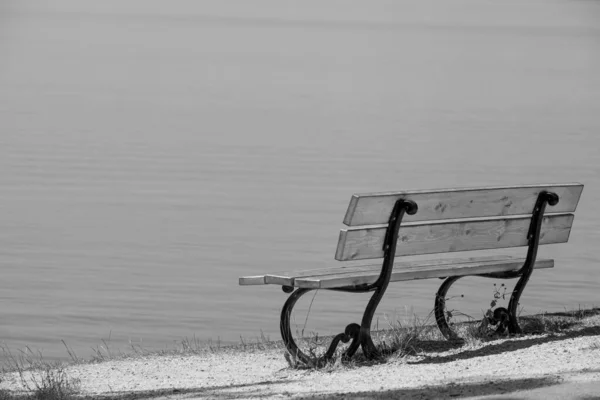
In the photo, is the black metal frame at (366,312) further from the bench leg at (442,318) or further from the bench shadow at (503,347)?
the bench leg at (442,318)

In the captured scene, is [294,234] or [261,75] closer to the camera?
[294,234]

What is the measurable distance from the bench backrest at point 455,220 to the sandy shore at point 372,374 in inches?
22.8

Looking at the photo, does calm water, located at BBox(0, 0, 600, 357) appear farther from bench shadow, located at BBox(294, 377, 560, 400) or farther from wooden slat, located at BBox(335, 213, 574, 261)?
bench shadow, located at BBox(294, 377, 560, 400)

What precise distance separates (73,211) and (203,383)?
10166mm

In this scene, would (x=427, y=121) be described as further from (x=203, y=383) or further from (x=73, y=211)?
(x=203, y=383)

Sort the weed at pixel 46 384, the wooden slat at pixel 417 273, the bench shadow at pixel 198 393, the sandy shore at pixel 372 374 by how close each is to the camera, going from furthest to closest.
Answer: the wooden slat at pixel 417 273
the weed at pixel 46 384
the bench shadow at pixel 198 393
the sandy shore at pixel 372 374

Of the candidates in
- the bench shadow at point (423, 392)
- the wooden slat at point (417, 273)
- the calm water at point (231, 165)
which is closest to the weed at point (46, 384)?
the bench shadow at point (423, 392)

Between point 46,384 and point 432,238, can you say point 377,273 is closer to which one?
point 432,238

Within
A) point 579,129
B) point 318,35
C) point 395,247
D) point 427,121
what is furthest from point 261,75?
point 395,247

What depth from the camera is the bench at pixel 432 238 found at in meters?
6.51

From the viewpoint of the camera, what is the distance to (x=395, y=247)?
21.7ft

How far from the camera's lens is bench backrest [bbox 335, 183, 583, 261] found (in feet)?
21.3

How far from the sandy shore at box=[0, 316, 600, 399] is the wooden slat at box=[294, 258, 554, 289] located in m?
0.42

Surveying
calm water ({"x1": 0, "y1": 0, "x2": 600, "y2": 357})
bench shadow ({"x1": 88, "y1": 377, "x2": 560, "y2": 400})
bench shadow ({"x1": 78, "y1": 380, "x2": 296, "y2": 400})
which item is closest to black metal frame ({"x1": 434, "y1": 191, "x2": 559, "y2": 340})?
bench shadow ({"x1": 78, "y1": 380, "x2": 296, "y2": 400})
